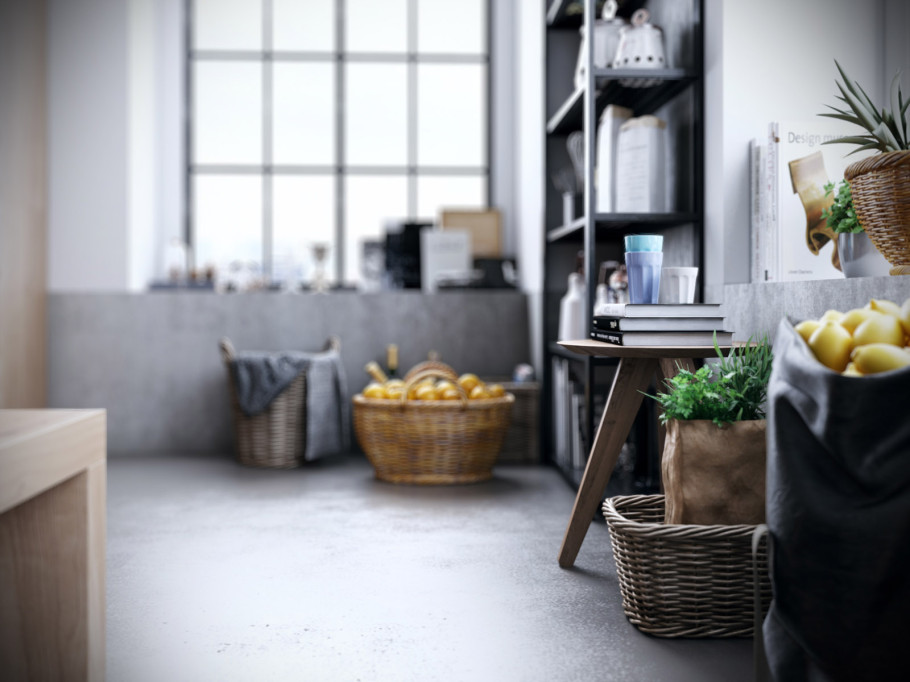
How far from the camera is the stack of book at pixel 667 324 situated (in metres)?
2.02

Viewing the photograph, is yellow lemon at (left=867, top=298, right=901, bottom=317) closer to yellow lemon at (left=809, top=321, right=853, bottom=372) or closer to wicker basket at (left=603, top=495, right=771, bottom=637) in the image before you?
yellow lemon at (left=809, top=321, right=853, bottom=372)

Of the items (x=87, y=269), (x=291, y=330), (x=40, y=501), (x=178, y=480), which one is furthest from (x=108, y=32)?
(x=40, y=501)

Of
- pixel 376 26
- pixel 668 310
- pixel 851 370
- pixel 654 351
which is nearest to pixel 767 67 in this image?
pixel 668 310

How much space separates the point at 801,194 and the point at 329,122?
10.3ft

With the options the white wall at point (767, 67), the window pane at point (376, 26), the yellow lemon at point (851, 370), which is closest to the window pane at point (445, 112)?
the window pane at point (376, 26)

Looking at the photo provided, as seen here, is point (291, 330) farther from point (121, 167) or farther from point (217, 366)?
point (121, 167)

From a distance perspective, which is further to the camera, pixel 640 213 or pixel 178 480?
pixel 178 480

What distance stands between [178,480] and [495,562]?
1.71 metres

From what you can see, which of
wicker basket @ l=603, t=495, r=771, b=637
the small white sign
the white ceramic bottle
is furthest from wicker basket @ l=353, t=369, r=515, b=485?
wicker basket @ l=603, t=495, r=771, b=637

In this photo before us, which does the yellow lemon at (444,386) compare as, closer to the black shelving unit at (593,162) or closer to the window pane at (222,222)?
the black shelving unit at (593,162)

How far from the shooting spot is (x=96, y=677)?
1.26 m

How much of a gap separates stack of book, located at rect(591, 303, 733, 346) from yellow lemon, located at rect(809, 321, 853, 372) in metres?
0.62

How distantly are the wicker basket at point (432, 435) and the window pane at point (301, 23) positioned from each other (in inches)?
95.7

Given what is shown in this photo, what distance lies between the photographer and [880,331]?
53.6 inches
